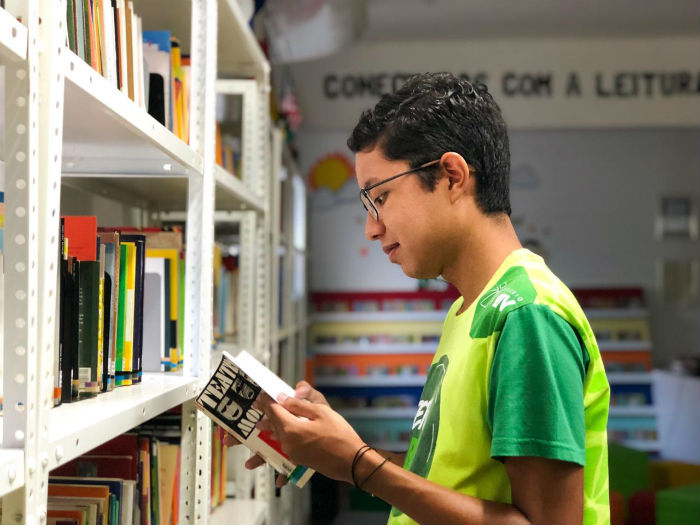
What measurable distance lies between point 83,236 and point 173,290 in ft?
1.60

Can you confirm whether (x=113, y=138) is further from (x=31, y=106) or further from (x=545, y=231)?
(x=545, y=231)

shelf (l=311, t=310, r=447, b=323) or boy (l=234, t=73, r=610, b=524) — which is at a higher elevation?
boy (l=234, t=73, r=610, b=524)

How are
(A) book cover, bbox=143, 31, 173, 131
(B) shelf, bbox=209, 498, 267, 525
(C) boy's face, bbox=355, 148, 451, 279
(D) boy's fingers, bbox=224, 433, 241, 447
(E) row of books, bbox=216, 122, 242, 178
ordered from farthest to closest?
(E) row of books, bbox=216, 122, 242, 178 < (B) shelf, bbox=209, 498, 267, 525 < (A) book cover, bbox=143, 31, 173, 131 < (D) boy's fingers, bbox=224, 433, 241, 447 < (C) boy's face, bbox=355, 148, 451, 279

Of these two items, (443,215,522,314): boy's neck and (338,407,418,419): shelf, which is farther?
(338,407,418,419): shelf

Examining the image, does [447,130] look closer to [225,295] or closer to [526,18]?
[225,295]

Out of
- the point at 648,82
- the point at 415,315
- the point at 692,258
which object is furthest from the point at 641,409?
the point at 648,82

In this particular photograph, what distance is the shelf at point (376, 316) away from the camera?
5652mm

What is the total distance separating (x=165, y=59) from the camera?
155 cm

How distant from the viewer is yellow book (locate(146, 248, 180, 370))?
1.60 metres

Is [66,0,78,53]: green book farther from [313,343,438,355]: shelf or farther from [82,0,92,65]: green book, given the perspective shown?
[313,343,438,355]: shelf

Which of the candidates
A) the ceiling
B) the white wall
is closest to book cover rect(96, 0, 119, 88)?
the ceiling

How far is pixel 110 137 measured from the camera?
1.25 m

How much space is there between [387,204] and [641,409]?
16.3 feet

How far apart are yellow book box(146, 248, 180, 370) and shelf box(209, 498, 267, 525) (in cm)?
58
